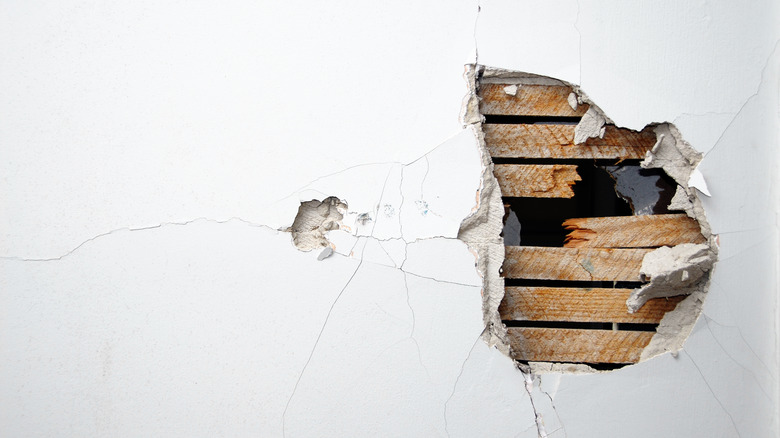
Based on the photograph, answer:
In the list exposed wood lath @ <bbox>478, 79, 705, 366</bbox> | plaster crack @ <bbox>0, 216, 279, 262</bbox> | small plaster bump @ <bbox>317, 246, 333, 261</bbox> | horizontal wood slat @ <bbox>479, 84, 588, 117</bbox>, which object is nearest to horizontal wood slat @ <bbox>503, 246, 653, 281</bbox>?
exposed wood lath @ <bbox>478, 79, 705, 366</bbox>

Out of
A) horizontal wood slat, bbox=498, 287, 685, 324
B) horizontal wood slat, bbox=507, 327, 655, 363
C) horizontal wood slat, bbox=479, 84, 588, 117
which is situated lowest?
horizontal wood slat, bbox=507, 327, 655, 363

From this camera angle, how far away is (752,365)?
1404 millimetres

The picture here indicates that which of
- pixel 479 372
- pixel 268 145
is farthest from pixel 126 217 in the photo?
pixel 479 372

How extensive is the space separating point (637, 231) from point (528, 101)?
52 cm

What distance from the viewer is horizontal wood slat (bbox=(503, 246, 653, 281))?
1436 millimetres

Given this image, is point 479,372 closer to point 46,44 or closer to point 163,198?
point 163,198

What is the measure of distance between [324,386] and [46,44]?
4.61 ft

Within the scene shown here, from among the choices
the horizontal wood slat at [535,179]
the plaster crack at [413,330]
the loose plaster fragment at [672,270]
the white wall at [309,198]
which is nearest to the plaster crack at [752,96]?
the white wall at [309,198]

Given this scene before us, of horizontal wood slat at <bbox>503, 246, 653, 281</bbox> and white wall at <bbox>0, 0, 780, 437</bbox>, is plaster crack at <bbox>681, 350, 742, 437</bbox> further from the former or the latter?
horizontal wood slat at <bbox>503, 246, 653, 281</bbox>

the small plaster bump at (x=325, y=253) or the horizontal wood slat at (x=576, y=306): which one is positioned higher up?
the small plaster bump at (x=325, y=253)

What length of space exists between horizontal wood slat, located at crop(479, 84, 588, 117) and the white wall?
59 millimetres

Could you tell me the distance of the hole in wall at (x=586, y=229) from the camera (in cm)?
142

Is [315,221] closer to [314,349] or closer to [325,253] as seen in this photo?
[325,253]

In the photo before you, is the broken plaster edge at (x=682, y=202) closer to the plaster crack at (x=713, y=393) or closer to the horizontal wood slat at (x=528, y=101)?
the plaster crack at (x=713, y=393)
